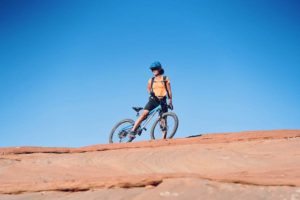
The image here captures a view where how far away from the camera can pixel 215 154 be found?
722 cm

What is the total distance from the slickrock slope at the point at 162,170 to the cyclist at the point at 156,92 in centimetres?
213

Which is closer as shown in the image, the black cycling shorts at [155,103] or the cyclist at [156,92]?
the cyclist at [156,92]

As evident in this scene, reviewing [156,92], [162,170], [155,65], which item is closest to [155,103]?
[156,92]

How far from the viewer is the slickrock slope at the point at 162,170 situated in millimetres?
4676

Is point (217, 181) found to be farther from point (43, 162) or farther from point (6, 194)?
point (43, 162)

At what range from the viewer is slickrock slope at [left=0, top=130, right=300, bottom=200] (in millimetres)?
4676

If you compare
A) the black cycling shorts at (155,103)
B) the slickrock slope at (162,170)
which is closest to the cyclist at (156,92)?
the black cycling shorts at (155,103)

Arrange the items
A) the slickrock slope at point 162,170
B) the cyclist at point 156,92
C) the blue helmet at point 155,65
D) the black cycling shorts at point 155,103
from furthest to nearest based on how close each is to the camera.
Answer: the black cycling shorts at point 155,103 → the cyclist at point 156,92 → the blue helmet at point 155,65 → the slickrock slope at point 162,170

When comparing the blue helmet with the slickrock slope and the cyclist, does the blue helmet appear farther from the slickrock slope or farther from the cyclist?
the slickrock slope

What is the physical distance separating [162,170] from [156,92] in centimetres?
456

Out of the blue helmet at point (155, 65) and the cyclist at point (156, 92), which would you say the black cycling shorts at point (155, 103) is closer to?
the cyclist at point (156, 92)

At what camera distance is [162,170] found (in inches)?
260

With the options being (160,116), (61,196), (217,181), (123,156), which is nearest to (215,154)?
(123,156)

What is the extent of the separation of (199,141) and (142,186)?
3.99 m
